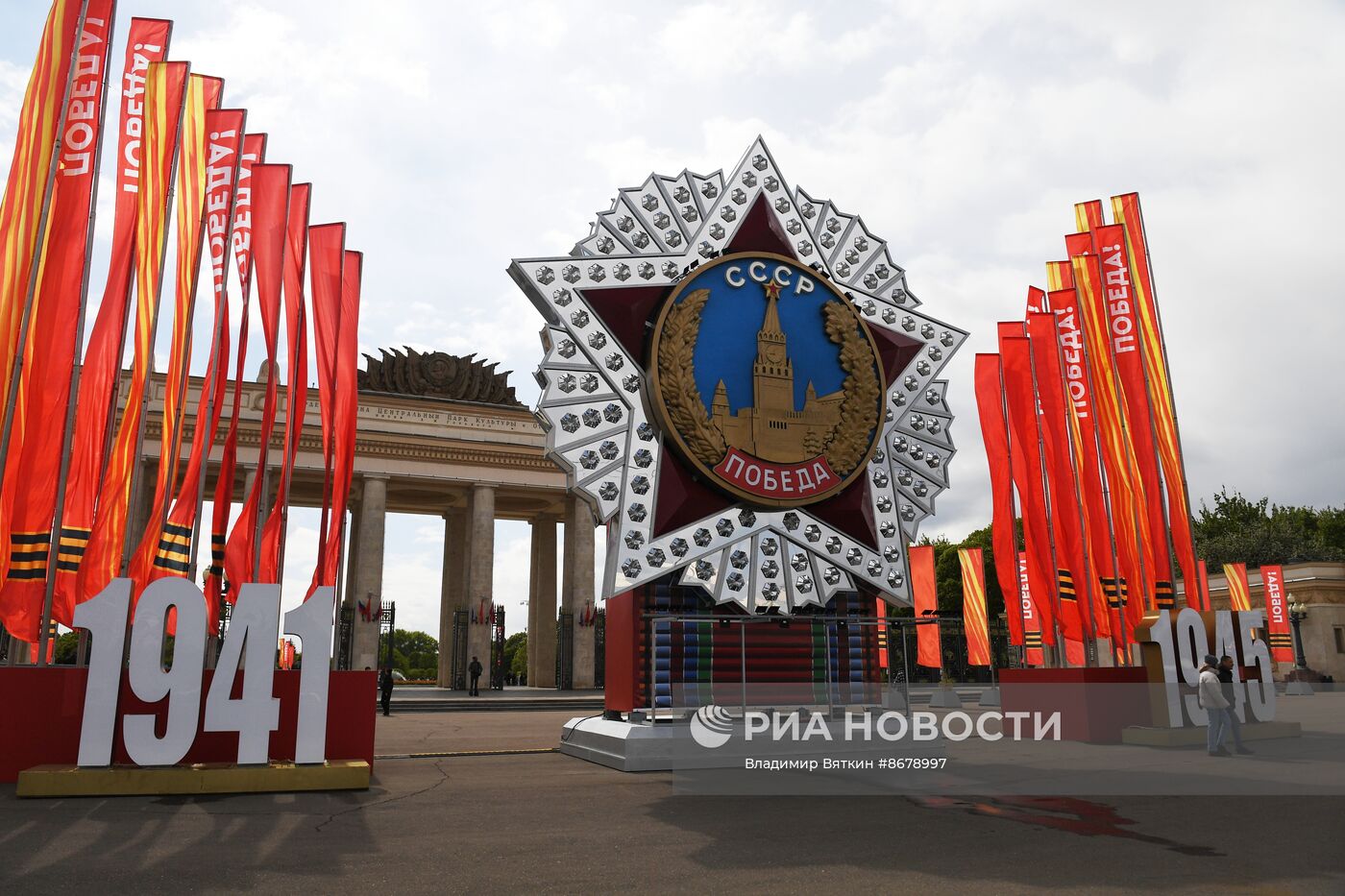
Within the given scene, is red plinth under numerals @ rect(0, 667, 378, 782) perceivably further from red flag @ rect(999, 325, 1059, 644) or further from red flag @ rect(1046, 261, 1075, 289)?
red flag @ rect(1046, 261, 1075, 289)

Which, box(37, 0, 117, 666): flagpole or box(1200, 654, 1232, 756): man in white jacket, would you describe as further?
box(1200, 654, 1232, 756): man in white jacket

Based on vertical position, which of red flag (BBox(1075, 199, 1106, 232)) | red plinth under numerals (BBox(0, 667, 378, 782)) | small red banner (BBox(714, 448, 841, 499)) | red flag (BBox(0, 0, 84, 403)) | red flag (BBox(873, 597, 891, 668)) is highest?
red flag (BBox(1075, 199, 1106, 232))

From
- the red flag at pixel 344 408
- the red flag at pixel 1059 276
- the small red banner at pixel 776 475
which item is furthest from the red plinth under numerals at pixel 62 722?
the red flag at pixel 1059 276

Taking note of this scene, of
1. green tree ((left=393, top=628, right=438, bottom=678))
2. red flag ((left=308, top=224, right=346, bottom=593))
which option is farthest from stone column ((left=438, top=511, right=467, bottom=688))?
green tree ((left=393, top=628, right=438, bottom=678))

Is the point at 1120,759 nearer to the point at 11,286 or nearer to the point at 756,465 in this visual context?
the point at 756,465

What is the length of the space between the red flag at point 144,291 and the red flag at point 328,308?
91.2 inches

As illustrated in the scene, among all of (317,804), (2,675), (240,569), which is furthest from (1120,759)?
(2,675)

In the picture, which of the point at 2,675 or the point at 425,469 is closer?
the point at 2,675

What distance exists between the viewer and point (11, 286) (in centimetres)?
1224

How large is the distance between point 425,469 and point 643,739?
32.3m

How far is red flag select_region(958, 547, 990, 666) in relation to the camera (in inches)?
1228

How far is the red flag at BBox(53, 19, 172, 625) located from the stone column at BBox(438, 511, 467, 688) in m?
32.7

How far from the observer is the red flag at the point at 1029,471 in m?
20.5

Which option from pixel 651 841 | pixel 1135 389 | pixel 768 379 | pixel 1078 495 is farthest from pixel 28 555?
pixel 1135 389
